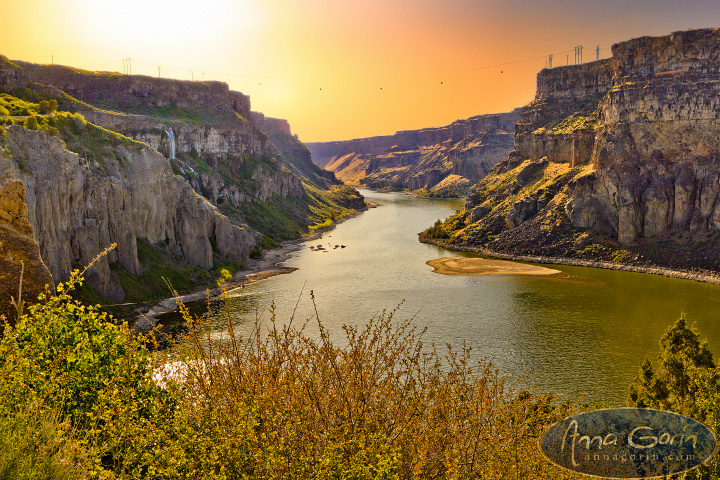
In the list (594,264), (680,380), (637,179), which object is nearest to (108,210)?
(680,380)

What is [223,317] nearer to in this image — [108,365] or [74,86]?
[108,365]

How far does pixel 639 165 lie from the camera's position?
9462cm

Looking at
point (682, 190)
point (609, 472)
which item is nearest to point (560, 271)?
point (682, 190)

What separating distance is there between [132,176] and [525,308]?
51033 mm

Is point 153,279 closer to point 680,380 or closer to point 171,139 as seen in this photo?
point 171,139

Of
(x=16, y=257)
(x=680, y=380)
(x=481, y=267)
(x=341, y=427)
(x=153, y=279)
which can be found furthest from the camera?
(x=481, y=267)

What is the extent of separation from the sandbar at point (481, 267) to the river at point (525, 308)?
2.98 meters

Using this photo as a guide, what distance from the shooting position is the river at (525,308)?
1713 inches

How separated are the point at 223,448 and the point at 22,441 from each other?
3936mm

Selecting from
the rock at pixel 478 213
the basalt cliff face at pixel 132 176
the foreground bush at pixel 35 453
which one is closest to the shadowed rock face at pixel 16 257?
the foreground bush at pixel 35 453

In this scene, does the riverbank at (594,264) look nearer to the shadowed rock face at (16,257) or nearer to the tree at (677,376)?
the tree at (677,376)

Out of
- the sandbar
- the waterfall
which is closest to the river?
the sandbar

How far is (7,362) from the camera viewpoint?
13.1 metres

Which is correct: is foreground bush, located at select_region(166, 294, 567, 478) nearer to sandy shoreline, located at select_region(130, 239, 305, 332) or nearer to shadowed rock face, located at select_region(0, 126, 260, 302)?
sandy shoreline, located at select_region(130, 239, 305, 332)
